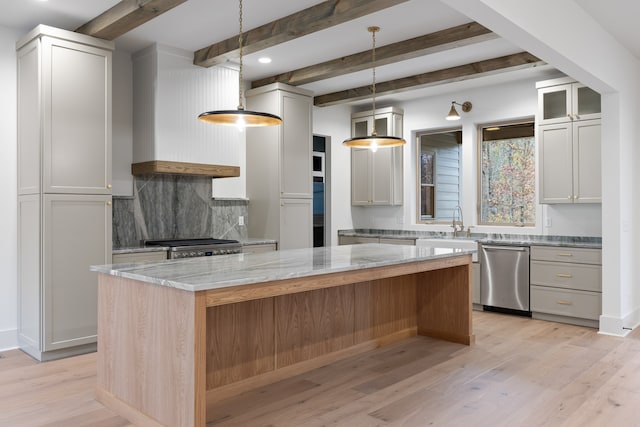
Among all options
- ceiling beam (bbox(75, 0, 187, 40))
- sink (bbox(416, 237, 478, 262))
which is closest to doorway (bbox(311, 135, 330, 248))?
Answer: sink (bbox(416, 237, 478, 262))

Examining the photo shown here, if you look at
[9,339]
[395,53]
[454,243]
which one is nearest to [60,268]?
[9,339]

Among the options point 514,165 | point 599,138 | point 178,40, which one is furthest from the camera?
point 514,165

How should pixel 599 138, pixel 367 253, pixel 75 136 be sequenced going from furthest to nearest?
pixel 599 138
pixel 75 136
pixel 367 253

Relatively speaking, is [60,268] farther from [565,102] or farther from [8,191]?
[565,102]

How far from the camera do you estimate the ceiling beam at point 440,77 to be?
4856 millimetres

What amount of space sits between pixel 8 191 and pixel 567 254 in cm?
523

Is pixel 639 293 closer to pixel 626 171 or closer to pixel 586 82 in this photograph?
pixel 626 171

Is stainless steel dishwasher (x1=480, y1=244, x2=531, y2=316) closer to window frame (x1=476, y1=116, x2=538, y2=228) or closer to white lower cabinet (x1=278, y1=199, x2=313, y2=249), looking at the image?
window frame (x1=476, y1=116, x2=538, y2=228)

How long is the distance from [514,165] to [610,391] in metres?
3.40

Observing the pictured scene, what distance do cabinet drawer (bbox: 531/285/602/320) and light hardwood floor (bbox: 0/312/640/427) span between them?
22.3 inches

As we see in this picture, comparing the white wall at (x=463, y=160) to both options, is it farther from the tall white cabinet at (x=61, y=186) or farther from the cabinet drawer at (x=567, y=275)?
Result: the tall white cabinet at (x=61, y=186)

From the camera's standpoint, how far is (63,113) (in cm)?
397

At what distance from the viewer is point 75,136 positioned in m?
4.04

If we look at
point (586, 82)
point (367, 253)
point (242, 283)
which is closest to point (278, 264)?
point (242, 283)
